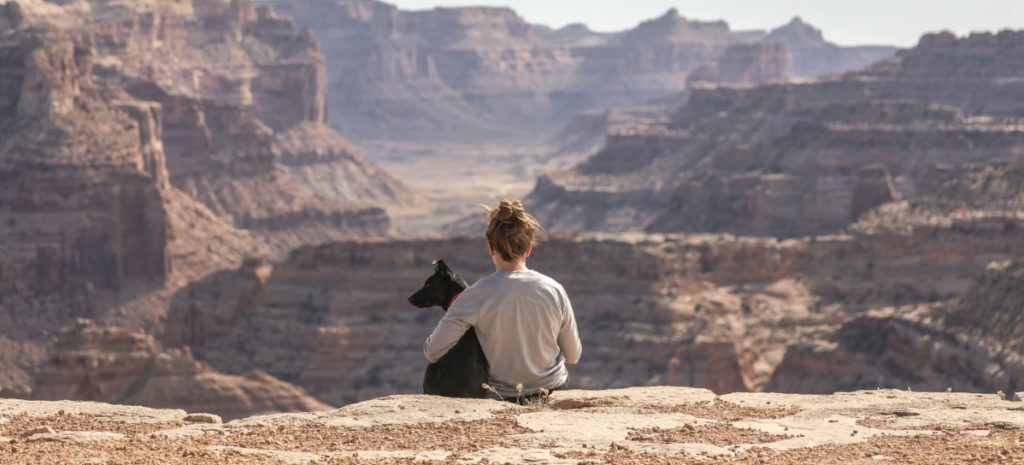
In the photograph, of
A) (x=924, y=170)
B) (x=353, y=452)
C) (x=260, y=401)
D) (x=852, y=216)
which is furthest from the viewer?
(x=924, y=170)

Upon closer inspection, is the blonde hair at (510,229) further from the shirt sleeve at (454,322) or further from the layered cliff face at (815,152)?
the layered cliff face at (815,152)

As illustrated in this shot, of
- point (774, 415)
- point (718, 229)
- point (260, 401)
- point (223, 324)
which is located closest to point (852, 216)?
point (718, 229)

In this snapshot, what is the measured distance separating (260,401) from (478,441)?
161 feet

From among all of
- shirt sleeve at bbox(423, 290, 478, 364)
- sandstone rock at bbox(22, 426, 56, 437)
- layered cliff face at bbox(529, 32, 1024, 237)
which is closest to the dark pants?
shirt sleeve at bbox(423, 290, 478, 364)

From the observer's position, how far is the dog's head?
2270 cm

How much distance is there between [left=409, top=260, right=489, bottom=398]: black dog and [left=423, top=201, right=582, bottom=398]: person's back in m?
0.12

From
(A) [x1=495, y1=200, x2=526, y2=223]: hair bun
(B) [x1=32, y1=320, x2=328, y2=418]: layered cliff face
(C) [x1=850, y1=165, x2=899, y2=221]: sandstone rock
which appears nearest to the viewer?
(A) [x1=495, y1=200, x2=526, y2=223]: hair bun

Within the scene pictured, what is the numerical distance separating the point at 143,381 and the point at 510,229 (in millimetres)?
48267

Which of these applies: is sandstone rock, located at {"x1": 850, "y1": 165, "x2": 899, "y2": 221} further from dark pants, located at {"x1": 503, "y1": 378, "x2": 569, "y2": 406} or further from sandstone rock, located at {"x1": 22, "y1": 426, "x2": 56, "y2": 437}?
sandstone rock, located at {"x1": 22, "y1": 426, "x2": 56, "y2": 437}

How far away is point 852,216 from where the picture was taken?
412 feet

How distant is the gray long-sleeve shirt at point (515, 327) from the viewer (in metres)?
22.0

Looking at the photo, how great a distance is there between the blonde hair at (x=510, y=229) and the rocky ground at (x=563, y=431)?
1.72 metres

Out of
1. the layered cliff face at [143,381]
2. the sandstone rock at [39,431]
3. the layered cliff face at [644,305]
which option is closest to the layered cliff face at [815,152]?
the layered cliff face at [644,305]

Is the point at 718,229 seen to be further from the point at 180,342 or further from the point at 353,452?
the point at 353,452
